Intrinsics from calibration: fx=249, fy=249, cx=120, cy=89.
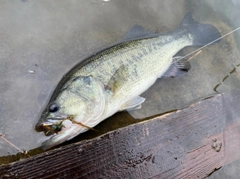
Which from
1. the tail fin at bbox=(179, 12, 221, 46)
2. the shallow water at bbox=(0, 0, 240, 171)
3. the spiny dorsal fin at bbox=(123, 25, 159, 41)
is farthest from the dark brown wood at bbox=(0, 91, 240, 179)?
the spiny dorsal fin at bbox=(123, 25, 159, 41)

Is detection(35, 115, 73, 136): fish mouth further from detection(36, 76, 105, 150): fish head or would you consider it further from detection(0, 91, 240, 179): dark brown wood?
detection(0, 91, 240, 179): dark brown wood

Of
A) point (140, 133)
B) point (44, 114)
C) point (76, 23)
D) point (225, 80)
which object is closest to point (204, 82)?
point (225, 80)

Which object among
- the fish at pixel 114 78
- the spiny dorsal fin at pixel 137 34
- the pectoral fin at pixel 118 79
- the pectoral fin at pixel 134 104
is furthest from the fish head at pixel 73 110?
the spiny dorsal fin at pixel 137 34

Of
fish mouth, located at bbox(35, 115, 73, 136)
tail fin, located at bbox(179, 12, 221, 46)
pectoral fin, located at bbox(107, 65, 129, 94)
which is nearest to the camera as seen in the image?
fish mouth, located at bbox(35, 115, 73, 136)

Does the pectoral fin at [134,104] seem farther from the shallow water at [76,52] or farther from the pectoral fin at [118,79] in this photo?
the pectoral fin at [118,79]

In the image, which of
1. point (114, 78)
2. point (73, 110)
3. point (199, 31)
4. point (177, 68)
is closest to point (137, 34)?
point (177, 68)

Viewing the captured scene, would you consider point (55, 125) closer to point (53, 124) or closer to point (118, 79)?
point (53, 124)
